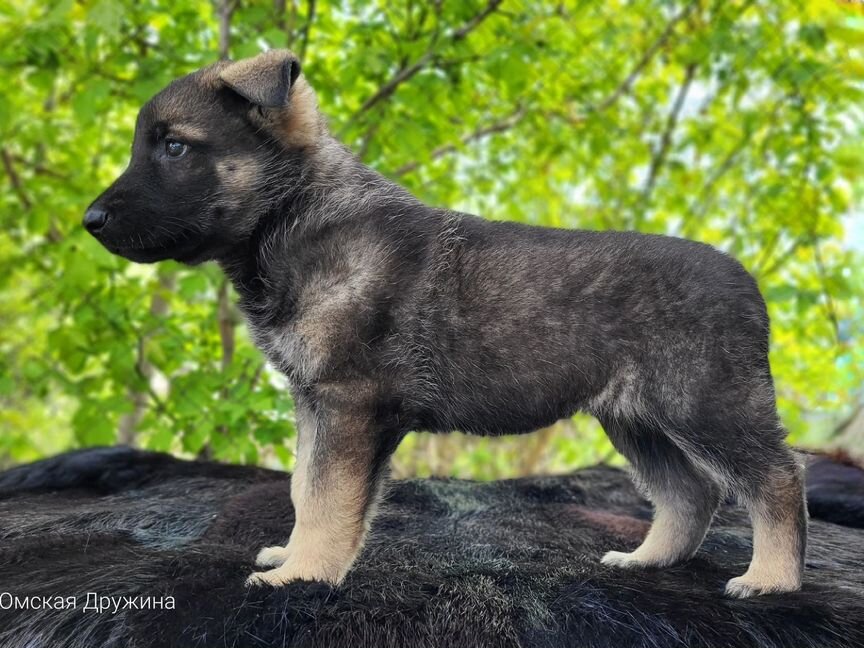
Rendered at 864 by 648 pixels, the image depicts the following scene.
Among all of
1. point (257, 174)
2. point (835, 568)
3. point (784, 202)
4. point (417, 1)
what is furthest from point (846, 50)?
point (257, 174)

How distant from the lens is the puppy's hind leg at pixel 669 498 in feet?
11.0

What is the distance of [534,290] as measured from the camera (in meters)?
3.09

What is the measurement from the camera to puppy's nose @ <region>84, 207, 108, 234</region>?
2941 millimetres

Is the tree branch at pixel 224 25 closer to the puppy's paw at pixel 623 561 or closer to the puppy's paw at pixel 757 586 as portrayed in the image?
the puppy's paw at pixel 623 561

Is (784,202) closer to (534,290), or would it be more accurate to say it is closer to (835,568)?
(835,568)

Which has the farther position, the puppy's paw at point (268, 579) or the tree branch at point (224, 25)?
the tree branch at point (224, 25)

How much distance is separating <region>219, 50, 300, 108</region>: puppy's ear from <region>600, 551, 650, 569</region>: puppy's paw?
7.27 ft

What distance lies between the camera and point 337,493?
111 inches

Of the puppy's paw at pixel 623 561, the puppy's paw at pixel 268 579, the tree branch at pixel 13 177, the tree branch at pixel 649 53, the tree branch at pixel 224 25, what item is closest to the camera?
the puppy's paw at pixel 268 579

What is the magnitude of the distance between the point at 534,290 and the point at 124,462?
9.31ft

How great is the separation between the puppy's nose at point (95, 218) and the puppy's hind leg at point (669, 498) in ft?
7.07

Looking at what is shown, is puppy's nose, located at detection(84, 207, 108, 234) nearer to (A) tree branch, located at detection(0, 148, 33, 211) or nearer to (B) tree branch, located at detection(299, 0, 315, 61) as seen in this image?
(B) tree branch, located at detection(299, 0, 315, 61)

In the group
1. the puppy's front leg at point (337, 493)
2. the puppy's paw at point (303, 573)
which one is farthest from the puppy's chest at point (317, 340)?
the puppy's paw at point (303, 573)

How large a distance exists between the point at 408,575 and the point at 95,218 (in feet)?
5.66
